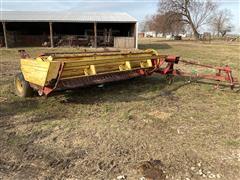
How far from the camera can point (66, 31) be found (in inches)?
958

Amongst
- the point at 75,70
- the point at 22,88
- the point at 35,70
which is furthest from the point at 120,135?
the point at 22,88

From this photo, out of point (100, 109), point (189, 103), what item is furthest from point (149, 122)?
point (189, 103)

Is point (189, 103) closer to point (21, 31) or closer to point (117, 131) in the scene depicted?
point (117, 131)

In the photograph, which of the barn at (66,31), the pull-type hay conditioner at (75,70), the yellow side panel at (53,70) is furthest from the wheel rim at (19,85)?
the barn at (66,31)

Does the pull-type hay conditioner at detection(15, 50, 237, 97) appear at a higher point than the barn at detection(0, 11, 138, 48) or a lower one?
lower

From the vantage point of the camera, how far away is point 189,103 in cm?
539

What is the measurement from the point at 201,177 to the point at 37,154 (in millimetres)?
2090

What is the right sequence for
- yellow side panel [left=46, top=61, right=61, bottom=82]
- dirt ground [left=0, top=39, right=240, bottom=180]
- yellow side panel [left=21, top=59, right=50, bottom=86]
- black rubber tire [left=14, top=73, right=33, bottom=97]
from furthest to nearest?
black rubber tire [left=14, top=73, right=33, bottom=97] < yellow side panel [left=21, top=59, right=50, bottom=86] < yellow side panel [left=46, top=61, right=61, bottom=82] < dirt ground [left=0, top=39, right=240, bottom=180]

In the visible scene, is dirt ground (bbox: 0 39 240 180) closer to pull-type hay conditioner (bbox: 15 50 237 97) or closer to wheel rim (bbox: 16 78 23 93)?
wheel rim (bbox: 16 78 23 93)

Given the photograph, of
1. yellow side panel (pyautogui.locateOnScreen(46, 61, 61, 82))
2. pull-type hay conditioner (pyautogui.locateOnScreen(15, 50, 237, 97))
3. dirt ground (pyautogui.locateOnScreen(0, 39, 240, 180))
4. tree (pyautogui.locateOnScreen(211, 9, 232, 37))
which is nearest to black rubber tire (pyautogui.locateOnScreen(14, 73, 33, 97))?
pull-type hay conditioner (pyautogui.locateOnScreen(15, 50, 237, 97))

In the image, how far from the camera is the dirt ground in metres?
2.96

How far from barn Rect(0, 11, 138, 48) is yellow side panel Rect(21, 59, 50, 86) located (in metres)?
15.0

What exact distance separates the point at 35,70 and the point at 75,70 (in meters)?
0.80

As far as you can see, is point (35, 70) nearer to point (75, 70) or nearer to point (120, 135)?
point (75, 70)
